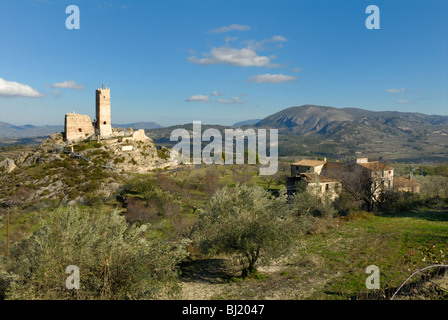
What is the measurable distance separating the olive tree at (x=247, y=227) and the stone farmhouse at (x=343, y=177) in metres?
18.3

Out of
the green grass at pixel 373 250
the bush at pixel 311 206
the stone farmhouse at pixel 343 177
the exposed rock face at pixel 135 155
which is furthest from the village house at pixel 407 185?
the exposed rock face at pixel 135 155

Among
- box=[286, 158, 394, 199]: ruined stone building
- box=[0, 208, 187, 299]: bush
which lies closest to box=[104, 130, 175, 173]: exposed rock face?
box=[286, 158, 394, 199]: ruined stone building

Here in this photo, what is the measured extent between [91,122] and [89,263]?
177 feet

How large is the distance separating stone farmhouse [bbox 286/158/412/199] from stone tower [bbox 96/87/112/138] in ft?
128

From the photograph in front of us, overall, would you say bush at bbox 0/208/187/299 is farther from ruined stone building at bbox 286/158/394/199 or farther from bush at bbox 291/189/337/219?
ruined stone building at bbox 286/158/394/199

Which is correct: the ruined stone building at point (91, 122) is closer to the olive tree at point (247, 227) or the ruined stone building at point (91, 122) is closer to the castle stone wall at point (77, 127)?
the castle stone wall at point (77, 127)

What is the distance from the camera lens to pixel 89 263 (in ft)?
32.4

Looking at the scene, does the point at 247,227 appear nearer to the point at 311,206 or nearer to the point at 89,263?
the point at 89,263

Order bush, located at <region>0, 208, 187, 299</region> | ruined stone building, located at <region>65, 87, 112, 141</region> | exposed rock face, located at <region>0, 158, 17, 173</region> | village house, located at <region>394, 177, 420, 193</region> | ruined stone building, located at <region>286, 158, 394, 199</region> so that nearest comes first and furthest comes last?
bush, located at <region>0, 208, 187, 299</region>
ruined stone building, located at <region>286, 158, 394, 199</region>
village house, located at <region>394, 177, 420, 193</region>
exposed rock face, located at <region>0, 158, 17, 173</region>
ruined stone building, located at <region>65, 87, 112, 141</region>

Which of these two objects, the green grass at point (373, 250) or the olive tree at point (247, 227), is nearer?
the green grass at point (373, 250)

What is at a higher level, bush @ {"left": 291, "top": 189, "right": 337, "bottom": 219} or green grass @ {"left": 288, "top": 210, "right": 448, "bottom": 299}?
bush @ {"left": 291, "top": 189, "right": 337, "bottom": 219}

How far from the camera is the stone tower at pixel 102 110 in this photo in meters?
55.9

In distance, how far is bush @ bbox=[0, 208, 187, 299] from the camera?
9117mm

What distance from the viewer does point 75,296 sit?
366 inches
